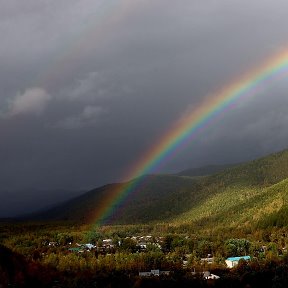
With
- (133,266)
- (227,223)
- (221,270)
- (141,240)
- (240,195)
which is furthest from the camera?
(240,195)

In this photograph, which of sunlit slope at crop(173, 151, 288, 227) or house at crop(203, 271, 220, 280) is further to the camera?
sunlit slope at crop(173, 151, 288, 227)

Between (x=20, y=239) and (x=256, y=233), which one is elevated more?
(x=20, y=239)

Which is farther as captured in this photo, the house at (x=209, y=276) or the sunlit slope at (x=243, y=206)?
the sunlit slope at (x=243, y=206)

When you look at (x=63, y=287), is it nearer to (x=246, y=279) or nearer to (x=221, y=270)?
(x=246, y=279)

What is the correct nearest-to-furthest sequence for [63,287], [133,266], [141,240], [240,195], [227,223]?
[63,287] → [133,266] → [141,240] → [227,223] → [240,195]

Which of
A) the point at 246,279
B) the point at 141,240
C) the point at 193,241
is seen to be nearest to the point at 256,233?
the point at 193,241

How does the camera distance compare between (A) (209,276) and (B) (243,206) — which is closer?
(A) (209,276)

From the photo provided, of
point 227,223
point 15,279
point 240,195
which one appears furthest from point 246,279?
point 240,195

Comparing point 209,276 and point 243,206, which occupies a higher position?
point 243,206

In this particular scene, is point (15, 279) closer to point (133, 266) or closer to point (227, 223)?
point (133, 266)

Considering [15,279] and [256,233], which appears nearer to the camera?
[15,279]
